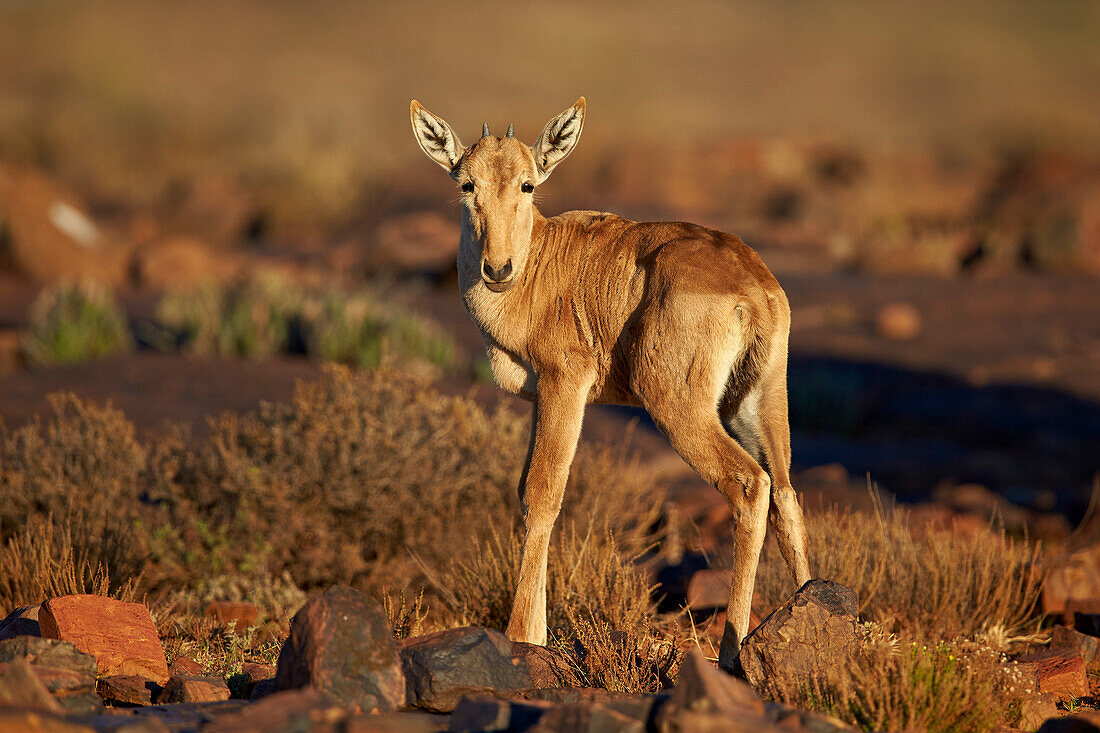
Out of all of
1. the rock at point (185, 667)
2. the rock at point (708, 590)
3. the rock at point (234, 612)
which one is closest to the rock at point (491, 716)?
the rock at point (185, 667)

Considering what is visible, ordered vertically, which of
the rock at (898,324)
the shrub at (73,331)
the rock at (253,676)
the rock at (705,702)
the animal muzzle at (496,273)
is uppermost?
the rock at (898,324)

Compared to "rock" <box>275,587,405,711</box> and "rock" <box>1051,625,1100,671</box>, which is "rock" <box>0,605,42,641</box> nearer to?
"rock" <box>275,587,405,711</box>

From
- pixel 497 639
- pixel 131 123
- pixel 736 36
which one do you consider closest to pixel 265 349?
pixel 497 639

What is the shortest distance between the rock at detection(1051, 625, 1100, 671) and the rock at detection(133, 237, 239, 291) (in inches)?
696

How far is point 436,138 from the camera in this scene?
21.9 feet

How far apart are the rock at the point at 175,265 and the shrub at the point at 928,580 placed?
1626cm

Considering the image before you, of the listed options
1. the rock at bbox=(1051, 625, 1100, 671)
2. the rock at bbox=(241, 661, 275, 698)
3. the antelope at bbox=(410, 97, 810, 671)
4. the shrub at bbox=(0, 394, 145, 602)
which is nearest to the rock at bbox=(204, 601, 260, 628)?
the shrub at bbox=(0, 394, 145, 602)

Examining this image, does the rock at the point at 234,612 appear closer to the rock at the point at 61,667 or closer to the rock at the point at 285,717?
the rock at the point at 61,667

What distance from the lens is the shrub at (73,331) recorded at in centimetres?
1488

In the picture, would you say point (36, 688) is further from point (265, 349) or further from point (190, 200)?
point (190, 200)

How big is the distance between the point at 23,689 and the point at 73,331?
12.0 m

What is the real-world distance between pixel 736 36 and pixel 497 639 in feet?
295

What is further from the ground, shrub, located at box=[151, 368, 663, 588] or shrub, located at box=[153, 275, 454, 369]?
shrub, located at box=[153, 275, 454, 369]

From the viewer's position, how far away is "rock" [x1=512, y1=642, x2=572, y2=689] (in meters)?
5.36
